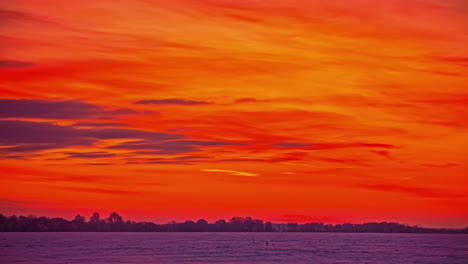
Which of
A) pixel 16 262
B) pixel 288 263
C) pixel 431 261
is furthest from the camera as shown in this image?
pixel 431 261

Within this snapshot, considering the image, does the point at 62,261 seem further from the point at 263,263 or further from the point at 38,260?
the point at 263,263

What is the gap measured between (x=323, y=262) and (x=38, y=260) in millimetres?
57551

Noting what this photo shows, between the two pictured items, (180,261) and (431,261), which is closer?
(180,261)

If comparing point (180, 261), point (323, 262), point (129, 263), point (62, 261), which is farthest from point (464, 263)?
point (62, 261)

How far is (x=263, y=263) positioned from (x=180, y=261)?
1639 centimetres

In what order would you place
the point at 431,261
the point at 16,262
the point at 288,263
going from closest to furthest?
the point at 16,262, the point at 288,263, the point at 431,261

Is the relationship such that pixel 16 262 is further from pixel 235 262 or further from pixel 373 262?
pixel 373 262

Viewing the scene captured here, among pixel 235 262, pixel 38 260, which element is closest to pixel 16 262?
pixel 38 260

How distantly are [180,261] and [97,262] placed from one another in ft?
52.7

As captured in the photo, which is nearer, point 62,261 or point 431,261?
point 62,261

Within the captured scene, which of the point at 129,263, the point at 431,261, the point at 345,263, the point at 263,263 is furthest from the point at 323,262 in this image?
the point at 129,263

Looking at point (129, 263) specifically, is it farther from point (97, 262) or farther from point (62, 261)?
point (62, 261)

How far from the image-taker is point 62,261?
125m

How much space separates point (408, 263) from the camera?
13075 cm
